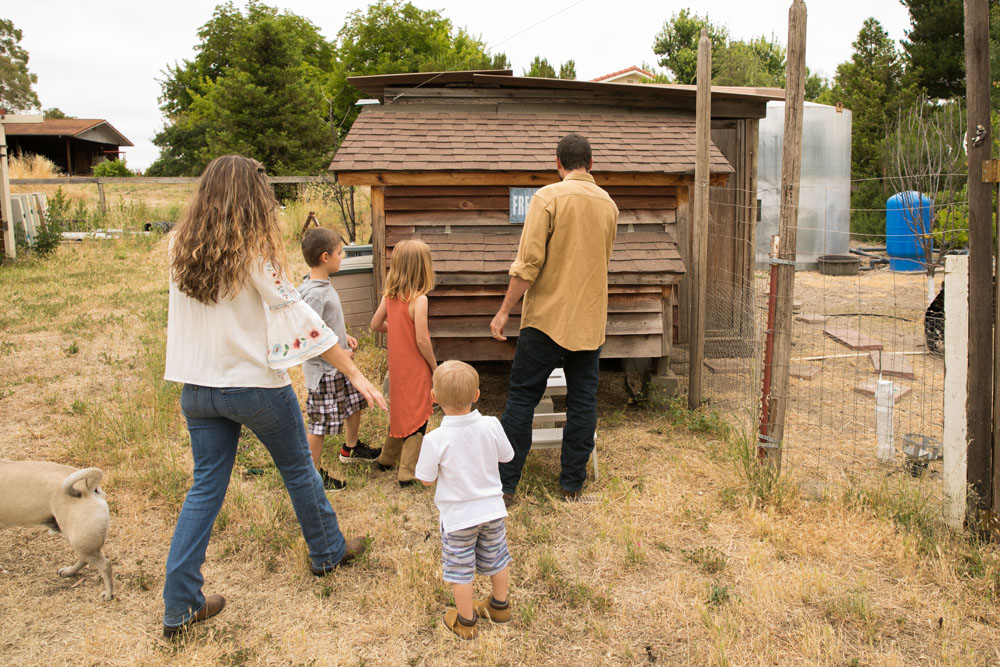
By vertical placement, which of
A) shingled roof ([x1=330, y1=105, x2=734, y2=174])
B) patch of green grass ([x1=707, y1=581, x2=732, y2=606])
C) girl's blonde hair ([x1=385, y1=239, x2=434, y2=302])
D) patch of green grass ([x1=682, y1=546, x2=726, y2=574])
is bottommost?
patch of green grass ([x1=707, y1=581, x2=732, y2=606])

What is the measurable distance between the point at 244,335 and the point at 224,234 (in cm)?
40

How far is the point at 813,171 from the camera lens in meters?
15.9

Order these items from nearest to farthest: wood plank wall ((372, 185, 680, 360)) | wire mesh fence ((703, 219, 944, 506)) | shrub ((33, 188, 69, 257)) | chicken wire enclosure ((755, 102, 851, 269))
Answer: wire mesh fence ((703, 219, 944, 506)) → wood plank wall ((372, 185, 680, 360)) → shrub ((33, 188, 69, 257)) → chicken wire enclosure ((755, 102, 851, 269))

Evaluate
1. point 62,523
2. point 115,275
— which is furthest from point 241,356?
point 115,275

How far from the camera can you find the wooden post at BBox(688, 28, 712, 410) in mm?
5727

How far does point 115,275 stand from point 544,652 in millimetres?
11731

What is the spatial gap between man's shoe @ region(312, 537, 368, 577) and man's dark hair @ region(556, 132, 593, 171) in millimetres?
2376

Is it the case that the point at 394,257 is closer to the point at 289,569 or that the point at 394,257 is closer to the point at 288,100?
the point at 289,569

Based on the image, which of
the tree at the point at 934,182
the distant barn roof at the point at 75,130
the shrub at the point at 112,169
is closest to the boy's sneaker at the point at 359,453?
the tree at the point at 934,182

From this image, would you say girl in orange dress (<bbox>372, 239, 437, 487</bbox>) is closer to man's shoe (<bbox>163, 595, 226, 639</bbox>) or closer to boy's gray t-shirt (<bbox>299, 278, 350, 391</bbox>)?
boy's gray t-shirt (<bbox>299, 278, 350, 391</bbox>)

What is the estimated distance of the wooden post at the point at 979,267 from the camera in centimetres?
345

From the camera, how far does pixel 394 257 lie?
437cm

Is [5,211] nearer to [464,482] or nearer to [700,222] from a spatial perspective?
[700,222]

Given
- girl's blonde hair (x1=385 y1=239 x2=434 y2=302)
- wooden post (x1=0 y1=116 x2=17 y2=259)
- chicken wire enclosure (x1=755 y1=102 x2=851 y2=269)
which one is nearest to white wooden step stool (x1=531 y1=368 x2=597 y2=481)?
girl's blonde hair (x1=385 y1=239 x2=434 y2=302)
